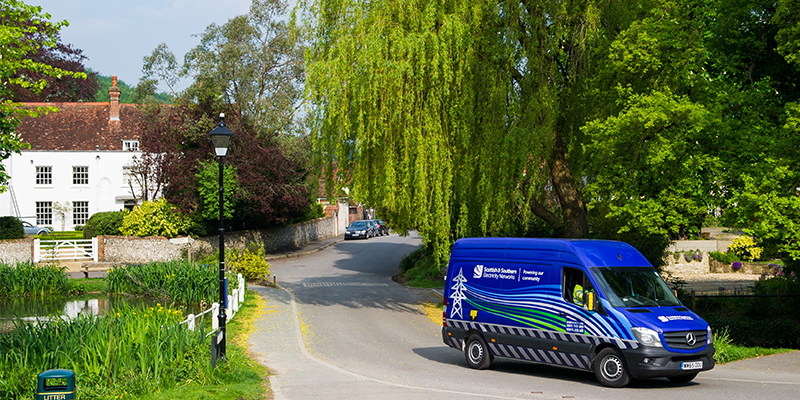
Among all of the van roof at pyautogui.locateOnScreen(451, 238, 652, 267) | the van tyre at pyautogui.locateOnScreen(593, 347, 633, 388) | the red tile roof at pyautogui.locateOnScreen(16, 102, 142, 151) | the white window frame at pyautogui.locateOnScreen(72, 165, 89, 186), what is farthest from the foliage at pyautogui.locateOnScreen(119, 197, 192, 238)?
the van tyre at pyautogui.locateOnScreen(593, 347, 633, 388)

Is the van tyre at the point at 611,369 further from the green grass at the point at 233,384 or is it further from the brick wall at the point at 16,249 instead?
the brick wall at the point at 16,249

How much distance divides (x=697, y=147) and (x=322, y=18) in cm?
1088

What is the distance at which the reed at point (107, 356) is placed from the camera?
28.8ft

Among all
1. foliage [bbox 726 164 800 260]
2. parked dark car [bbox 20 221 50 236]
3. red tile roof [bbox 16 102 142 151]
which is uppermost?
red tile roof [bbox 16 102 142 151]

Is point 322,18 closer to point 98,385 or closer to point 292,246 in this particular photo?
point 98,385

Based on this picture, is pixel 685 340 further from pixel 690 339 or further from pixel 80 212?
pixel 80 212

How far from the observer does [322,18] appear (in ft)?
62.4

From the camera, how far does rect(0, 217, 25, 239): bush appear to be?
120 feet

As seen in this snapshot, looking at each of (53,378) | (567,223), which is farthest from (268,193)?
(53,378)

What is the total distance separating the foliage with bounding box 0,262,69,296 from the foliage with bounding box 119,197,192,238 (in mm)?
11429

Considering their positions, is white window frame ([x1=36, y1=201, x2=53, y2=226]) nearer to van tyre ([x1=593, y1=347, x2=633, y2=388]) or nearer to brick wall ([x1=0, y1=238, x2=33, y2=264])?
Answer: brick wall ([x1=0, y1=238, x2=33, y2=264])

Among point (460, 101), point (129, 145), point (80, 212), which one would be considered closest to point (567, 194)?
point (460, 101)

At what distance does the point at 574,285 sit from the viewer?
11.1 metres

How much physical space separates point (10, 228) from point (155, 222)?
28.6 feet
